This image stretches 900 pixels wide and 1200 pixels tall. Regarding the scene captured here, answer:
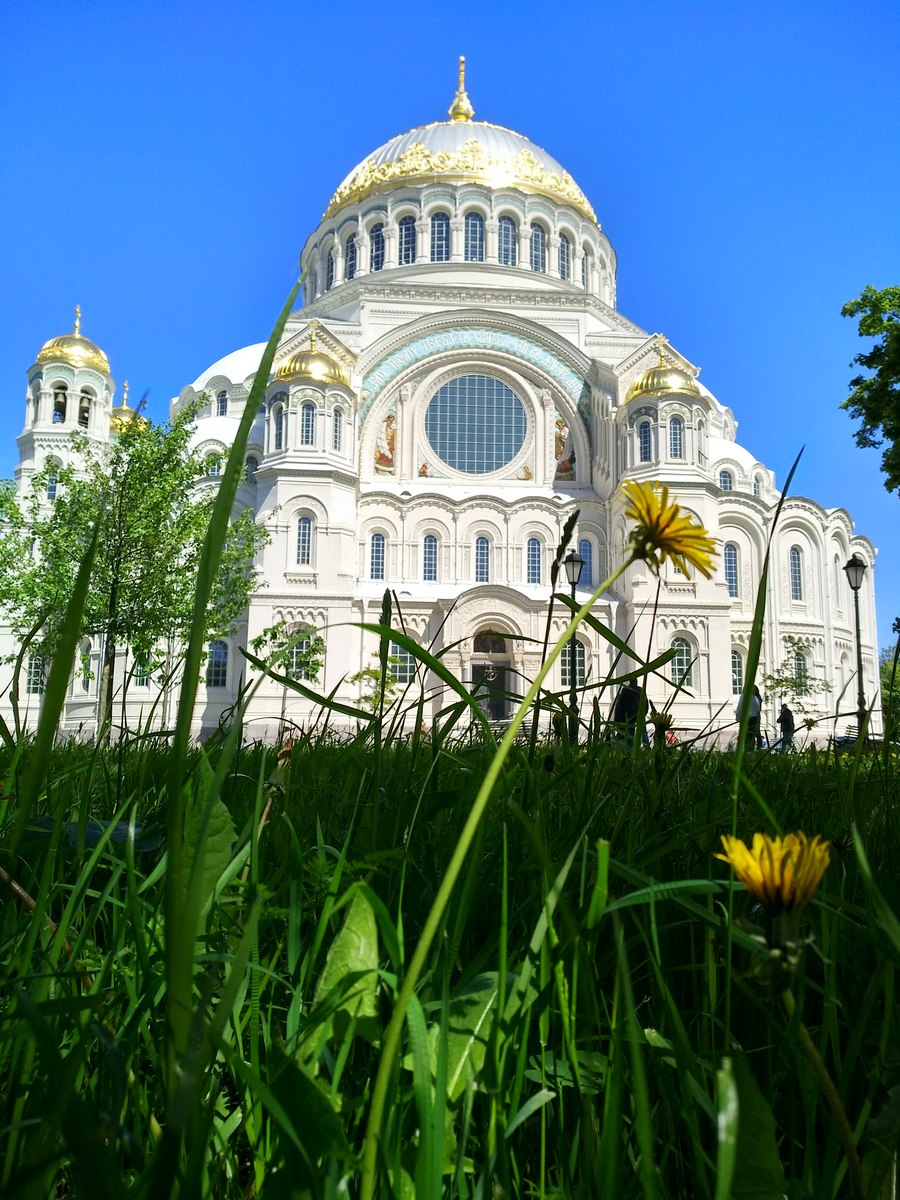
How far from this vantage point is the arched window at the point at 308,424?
95.8 ft

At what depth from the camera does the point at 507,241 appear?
36469 mm

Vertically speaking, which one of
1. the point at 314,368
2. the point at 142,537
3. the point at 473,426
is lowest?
the point at 142,537

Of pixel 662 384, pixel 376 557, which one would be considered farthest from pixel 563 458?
pixel 376 557

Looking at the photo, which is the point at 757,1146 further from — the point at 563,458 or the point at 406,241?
the point at 406,241

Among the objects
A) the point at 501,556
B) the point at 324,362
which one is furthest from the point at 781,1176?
the point at 324,362

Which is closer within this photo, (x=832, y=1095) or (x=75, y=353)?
(x=832, y=1095)

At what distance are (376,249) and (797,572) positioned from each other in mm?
23024

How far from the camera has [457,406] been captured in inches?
1261

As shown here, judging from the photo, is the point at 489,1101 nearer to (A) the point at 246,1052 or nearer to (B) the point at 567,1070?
(B) the point at 567,1070

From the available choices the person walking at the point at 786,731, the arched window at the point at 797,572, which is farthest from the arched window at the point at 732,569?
the person walking at the point at 786,731

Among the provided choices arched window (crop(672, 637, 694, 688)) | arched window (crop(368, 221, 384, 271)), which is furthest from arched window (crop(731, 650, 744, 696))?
arched window (crop(368, 221, 384, 271))

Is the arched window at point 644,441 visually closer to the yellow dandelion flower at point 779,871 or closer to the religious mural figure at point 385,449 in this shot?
the religious mural figure at point 385,449

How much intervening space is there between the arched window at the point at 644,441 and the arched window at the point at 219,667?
53.6 feet

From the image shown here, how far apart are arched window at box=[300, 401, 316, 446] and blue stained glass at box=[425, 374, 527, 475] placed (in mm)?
4648
